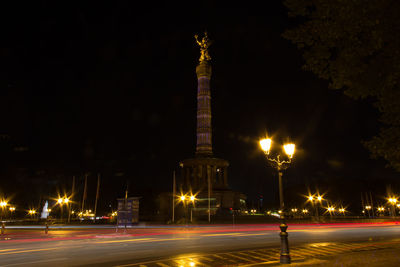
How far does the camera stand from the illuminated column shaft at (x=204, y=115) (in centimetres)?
6153

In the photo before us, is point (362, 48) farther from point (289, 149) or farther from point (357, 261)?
point (357, 261)

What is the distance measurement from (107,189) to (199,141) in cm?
5224

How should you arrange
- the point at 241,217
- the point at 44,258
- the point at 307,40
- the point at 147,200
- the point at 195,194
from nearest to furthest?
1. the point at 307,40
2. the point at 44,258
3. the point at 241,217
4. the point at 195,194
5. the point at 147,200

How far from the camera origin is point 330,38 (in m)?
9.47

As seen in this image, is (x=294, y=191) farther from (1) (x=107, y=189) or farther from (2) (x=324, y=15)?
(2) (x=324, y=15)

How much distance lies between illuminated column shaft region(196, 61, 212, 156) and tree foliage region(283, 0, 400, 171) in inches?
2003

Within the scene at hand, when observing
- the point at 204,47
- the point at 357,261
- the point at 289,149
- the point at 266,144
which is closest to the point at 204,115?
the point at 204,47

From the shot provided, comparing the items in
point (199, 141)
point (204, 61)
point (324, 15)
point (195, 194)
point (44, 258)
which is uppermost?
point (204, 61)

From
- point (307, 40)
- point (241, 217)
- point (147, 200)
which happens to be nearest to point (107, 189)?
point (147, 200)

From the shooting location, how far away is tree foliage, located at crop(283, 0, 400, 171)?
8.28 m

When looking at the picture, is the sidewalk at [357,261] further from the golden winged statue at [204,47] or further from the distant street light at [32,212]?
the distant street light at [32,212]

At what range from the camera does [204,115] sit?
62.7 m

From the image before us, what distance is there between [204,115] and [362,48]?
177ft

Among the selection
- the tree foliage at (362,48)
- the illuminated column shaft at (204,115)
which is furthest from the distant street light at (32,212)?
the tree foliage at (362,48)
